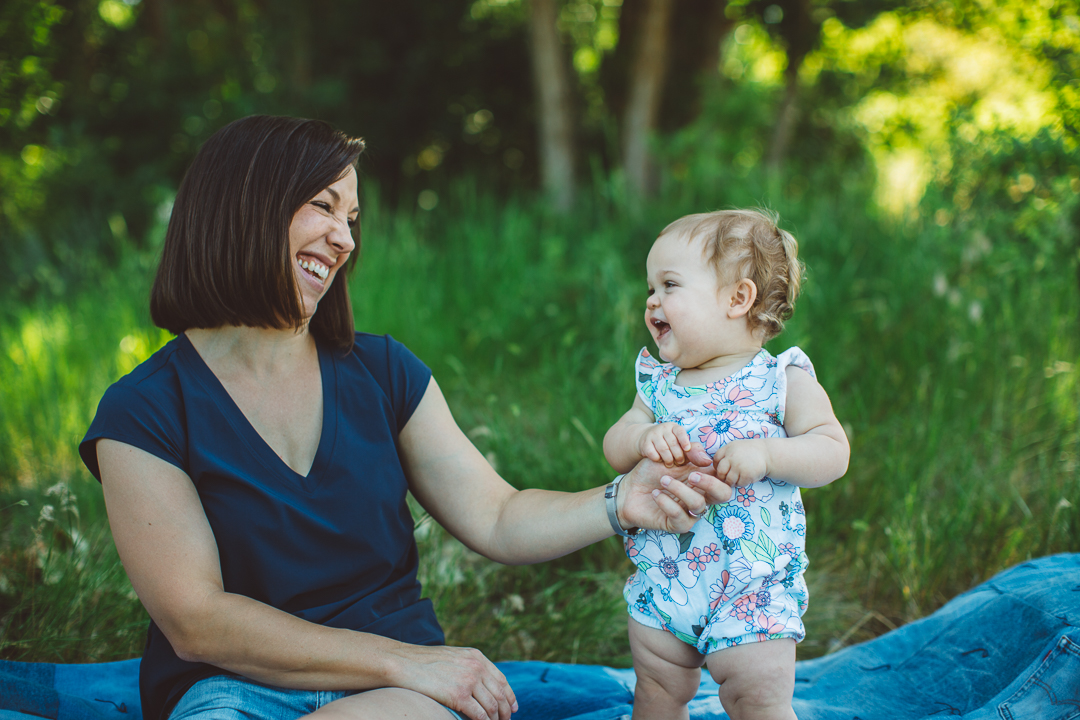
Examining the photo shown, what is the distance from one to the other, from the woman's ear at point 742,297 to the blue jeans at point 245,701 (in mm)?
1008

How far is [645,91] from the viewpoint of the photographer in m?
6.99

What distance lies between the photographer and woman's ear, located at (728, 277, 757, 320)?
62.6 inches

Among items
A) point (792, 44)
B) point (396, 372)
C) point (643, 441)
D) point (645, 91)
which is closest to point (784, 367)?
point (643, 441)

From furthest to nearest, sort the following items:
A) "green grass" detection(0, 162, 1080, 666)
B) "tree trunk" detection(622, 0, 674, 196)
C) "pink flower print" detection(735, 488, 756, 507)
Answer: "tree trunk" detection(622, 0, 674, 196) → "green grass" detection(0, 162, 1080, 666) → "pink flower print" detection(735, 488, 756, 507)

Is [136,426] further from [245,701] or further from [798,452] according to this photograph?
[798,452]

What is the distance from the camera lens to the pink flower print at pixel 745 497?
1554 mm

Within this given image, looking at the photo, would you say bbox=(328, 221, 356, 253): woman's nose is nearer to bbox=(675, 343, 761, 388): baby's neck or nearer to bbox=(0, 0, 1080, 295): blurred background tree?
bbox=(675, 343, 761, 388): baby's neck

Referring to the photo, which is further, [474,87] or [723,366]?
[474,87]

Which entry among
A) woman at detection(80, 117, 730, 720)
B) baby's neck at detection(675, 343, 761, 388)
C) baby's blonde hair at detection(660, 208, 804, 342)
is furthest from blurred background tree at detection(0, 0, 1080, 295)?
woman at detection(80, 117, 730, 720)

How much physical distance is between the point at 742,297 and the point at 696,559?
0.56m

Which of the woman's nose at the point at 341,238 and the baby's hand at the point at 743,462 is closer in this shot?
the baby's hand at the point at 743,462

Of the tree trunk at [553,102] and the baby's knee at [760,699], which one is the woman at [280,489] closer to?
the baby's knee at [760,699]

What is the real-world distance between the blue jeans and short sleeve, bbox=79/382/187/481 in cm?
44

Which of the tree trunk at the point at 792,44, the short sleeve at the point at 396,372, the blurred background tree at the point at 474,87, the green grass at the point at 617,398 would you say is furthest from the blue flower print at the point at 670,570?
the tree trunk at the point at 792,44
